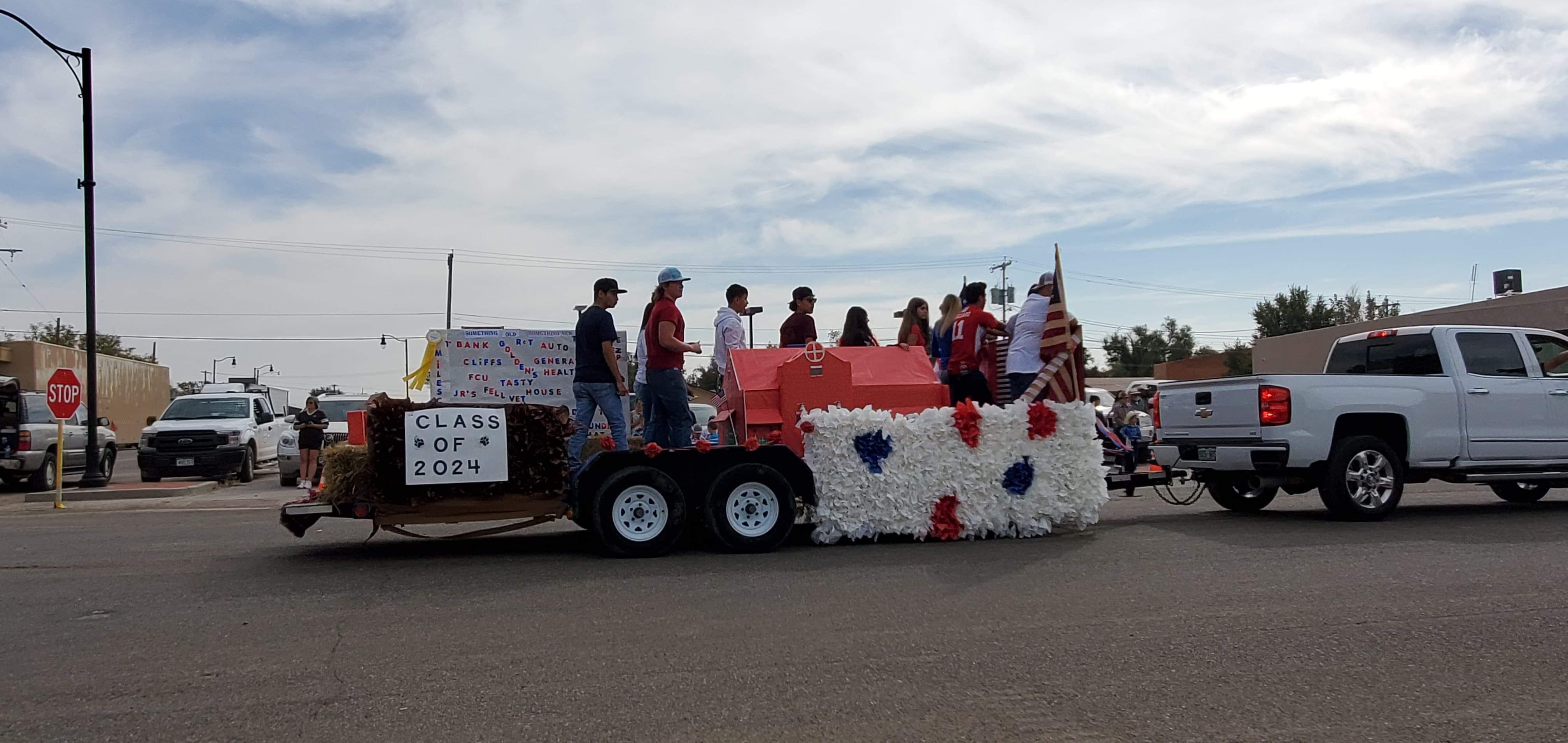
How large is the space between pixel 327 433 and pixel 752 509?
11.6 metres

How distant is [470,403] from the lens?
7.88m

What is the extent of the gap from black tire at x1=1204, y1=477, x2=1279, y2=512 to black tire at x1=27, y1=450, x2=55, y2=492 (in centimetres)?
1733

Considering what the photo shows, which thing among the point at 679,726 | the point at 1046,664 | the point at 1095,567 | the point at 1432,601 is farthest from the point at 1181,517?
the point at 679,726

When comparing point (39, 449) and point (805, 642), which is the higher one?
point (39, 449)

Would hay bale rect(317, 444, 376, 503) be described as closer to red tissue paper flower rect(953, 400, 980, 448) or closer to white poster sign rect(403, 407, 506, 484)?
white poster sign rect(403, 407, 506, 484)

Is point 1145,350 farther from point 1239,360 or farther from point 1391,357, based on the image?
point 1391,357

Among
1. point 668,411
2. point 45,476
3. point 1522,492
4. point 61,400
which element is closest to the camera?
point 668,411

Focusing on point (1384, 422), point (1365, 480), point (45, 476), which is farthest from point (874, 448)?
point (45, 476)

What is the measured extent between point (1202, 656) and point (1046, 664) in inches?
30.1

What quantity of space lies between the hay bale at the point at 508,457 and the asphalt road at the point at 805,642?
510 mm

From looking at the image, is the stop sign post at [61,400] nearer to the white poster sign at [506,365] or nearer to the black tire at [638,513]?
the white poster sign at [506,365]

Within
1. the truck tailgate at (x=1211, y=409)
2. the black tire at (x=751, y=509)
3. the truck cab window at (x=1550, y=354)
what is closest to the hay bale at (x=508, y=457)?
the black tire at (x=751, y=509)

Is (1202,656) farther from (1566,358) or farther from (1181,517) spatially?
(1566,358)

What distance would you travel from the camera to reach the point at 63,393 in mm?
15227
